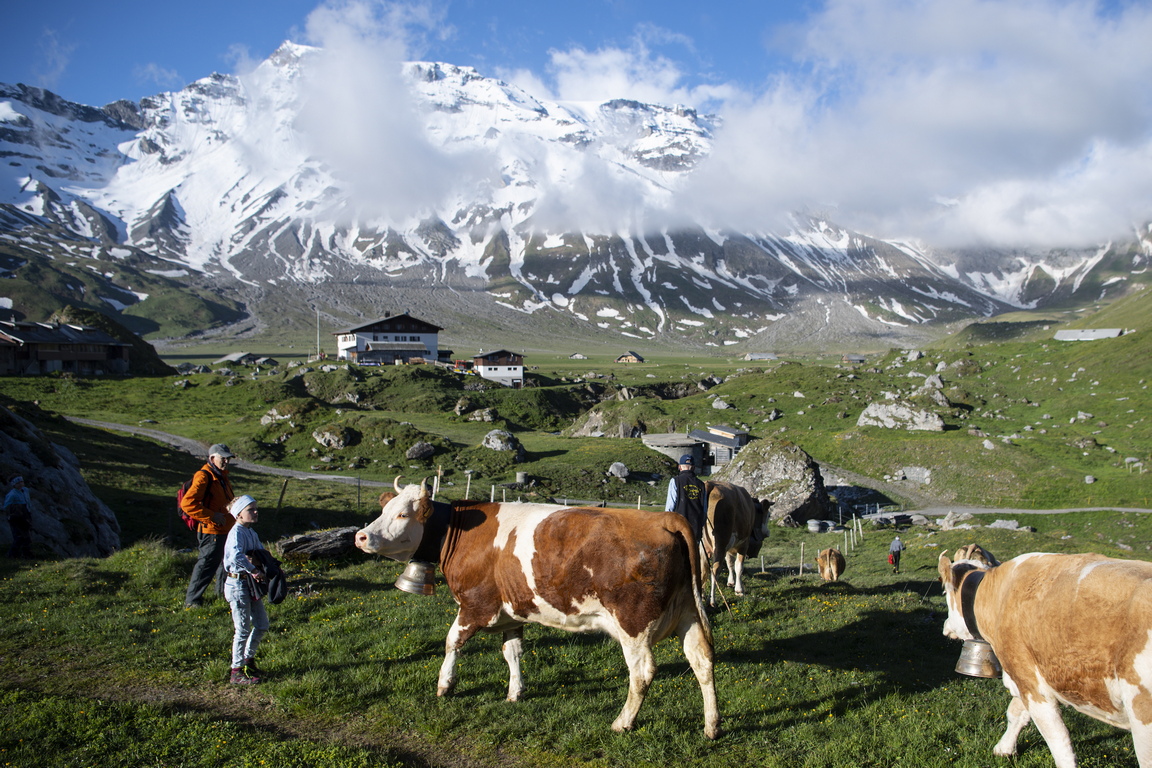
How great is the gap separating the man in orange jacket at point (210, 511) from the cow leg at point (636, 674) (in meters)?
7.85

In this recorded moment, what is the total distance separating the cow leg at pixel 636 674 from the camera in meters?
8.52

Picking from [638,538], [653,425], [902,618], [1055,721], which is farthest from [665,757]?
[653,425]

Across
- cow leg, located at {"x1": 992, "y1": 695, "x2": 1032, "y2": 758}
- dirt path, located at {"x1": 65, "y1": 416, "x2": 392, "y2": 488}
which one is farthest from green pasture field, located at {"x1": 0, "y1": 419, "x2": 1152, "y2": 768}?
dirt path, located at {"x1": 65, "y1": 416, "x2": 392, "y2": 488}

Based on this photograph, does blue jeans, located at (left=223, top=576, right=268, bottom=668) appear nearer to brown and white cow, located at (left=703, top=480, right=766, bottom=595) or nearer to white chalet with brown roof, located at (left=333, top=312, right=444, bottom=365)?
brown and white cow, located at (left=703, top=480, right=766, bottom=595)

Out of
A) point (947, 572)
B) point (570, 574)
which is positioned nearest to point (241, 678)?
point (570, 574)

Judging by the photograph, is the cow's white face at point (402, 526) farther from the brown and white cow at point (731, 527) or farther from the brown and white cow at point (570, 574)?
the brown and white cow at point (731, 527)

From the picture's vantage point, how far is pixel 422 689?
9.65 m

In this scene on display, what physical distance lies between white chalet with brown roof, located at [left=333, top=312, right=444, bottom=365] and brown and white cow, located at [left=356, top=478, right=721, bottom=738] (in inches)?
4554

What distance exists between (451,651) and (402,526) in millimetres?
2023

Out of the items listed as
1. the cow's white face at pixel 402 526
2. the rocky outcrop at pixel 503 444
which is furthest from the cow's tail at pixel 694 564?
the rocky outcrop at pixel 503 444

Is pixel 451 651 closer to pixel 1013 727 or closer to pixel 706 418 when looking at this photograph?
pixel 1013 727

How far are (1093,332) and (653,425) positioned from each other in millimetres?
91268

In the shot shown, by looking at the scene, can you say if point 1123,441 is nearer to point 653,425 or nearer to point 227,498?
point 653,425

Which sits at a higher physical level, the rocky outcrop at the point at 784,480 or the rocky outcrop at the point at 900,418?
the rocky outcrop at the point at 900,418
